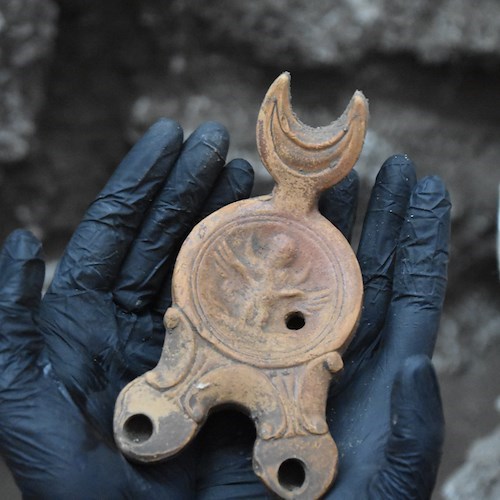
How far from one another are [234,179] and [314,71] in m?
0.52

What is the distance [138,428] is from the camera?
1.34m

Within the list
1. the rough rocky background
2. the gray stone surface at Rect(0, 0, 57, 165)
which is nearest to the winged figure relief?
the rough rocky background

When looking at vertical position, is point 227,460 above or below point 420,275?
below

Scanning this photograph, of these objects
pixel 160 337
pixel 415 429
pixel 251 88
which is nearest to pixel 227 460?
pixel 160 337

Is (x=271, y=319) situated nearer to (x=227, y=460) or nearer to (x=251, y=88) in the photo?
(x=227, y=460)

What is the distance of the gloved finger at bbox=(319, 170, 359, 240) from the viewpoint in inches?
62.4

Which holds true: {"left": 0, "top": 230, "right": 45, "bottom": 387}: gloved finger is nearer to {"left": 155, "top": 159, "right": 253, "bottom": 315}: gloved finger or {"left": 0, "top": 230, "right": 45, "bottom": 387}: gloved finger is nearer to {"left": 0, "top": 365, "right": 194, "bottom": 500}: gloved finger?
{"left": 0, "top": 365, "right": 194, "bottom": 500}: gloved finger

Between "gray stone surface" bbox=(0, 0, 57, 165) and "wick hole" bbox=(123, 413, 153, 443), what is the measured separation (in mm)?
814

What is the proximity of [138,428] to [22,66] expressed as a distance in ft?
2.98

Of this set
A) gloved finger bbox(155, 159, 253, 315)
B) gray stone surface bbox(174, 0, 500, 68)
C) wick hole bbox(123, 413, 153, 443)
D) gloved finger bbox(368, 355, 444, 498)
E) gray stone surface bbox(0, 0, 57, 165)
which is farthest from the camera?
gray stone surface bbox(174, 0, 500, 68)

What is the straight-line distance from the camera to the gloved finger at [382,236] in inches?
60.0

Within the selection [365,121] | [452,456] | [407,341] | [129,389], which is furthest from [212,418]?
[452,456]

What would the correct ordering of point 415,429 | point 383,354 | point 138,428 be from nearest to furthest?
point 415,429, point 138,428, point 383,354

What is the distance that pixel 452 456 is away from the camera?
2084 millimetres
